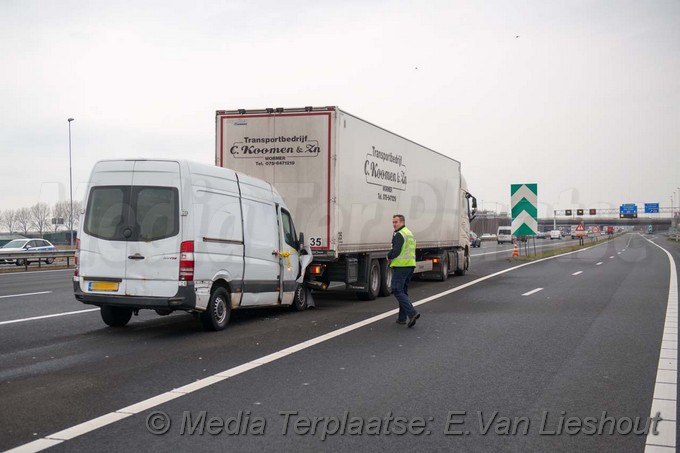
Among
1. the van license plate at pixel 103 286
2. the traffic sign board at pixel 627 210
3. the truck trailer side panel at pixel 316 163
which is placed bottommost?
the van license plate at pixel 103 286

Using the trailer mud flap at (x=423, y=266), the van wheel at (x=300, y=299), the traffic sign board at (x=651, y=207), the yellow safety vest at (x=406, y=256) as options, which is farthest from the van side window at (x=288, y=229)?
the traffic sign board at (x=651, y=207)

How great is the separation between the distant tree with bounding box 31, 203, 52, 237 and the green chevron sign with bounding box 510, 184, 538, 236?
4772 cm

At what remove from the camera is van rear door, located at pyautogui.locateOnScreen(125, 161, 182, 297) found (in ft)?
31.6

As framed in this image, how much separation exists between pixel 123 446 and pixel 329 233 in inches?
355

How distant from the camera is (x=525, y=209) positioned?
1367 inches

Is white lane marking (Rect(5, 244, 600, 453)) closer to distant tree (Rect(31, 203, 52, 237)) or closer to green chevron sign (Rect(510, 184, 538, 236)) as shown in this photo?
green chevron sign (Rect(510, 184, 538, 236))

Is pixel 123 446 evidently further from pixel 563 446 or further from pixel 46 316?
pixel 46 316

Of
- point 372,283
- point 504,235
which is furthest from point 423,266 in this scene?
point 504,235

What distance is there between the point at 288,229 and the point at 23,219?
68.2 metres

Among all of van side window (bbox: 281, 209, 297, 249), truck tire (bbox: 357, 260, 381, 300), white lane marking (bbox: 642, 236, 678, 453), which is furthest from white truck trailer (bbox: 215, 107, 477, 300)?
white lane marking (bbox: 642, 236, 678, 453)

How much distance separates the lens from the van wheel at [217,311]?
10227 mm

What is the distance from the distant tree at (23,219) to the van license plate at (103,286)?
6683cm

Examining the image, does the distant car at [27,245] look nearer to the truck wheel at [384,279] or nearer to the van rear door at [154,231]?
the truck wheel at [384,279]

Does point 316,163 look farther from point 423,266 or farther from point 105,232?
point 423,266
